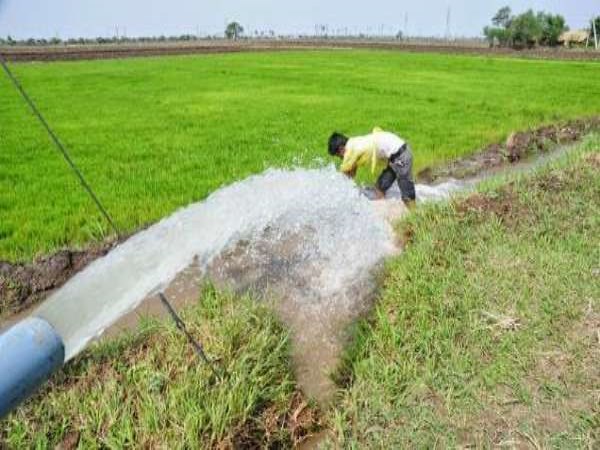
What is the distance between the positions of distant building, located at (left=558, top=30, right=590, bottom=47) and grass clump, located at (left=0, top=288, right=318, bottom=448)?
5209 centimetres

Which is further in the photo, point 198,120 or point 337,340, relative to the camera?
point 198,120

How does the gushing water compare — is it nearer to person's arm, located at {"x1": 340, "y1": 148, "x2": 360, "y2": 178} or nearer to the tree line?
person's arm, located at {"x1": 340, "y1": 148, "x2": 360, "y2": 178}

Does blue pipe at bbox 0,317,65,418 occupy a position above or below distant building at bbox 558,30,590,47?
above

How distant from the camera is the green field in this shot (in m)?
2.91

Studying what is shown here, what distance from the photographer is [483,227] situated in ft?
15.5

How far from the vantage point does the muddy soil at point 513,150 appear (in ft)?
27.7

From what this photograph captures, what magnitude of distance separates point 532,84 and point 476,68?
6.77 metres

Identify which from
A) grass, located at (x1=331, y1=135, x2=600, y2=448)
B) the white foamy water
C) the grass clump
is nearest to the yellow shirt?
the white foamy water

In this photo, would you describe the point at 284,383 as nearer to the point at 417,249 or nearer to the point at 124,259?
the point at 417,249

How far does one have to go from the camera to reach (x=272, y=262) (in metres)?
4.52

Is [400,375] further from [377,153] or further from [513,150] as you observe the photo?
[513,150]

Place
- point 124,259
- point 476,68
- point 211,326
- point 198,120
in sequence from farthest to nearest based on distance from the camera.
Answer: point 476,68 → point 198,120 → point 124,259 → point 211,326

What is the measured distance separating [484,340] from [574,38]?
56015 mm

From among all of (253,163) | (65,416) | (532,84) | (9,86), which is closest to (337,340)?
(65,416)
